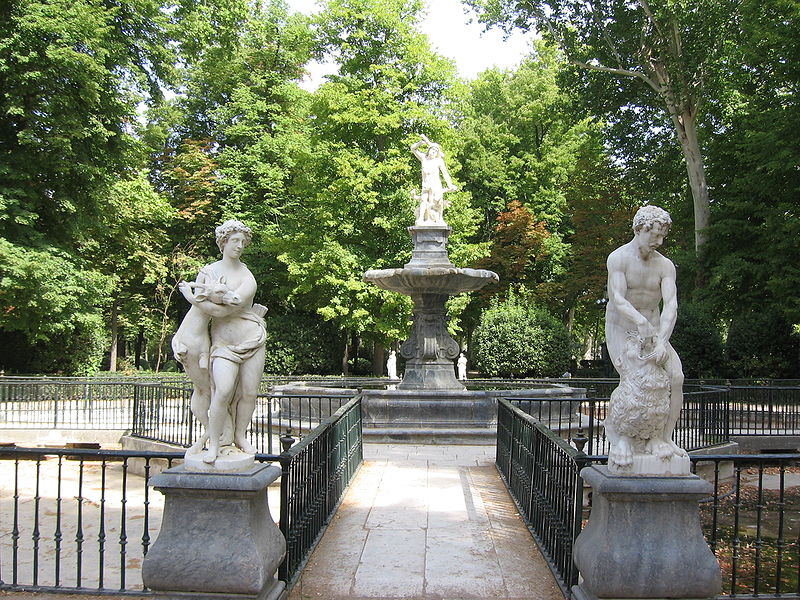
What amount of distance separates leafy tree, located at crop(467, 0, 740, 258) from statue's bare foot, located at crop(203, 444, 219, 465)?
23.5 meters

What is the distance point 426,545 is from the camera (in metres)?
6.71

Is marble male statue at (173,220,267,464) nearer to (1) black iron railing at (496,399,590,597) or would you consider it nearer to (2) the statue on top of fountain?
(1) black iron railing at (496,399,590,597)

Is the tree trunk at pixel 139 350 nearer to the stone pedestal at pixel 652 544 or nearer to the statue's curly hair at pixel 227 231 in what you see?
the statue's curly hair at pixel 227 231

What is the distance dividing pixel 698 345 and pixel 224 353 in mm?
22399

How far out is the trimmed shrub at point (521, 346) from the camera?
2656 cm

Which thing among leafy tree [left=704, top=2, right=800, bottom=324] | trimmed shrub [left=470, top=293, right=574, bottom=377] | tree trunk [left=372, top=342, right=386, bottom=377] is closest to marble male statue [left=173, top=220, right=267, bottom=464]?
leafy tree [left=704, top=2, right=800, bottom=324]

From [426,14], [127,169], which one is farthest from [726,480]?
[426,14]

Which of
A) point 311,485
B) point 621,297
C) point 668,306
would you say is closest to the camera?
point 668,306

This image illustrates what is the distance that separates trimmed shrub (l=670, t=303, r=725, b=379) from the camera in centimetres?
2434

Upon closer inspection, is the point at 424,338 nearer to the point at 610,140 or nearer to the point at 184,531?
the point at 184,531

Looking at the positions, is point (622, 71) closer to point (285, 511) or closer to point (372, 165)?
point (372, 165)

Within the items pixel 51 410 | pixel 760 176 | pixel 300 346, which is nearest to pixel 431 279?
pixel 51 410

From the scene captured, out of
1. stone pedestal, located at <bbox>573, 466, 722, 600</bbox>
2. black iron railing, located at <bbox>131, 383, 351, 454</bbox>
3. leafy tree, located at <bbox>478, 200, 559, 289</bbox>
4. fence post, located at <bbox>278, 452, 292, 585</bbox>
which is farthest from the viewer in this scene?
leafy tree, located at <bbox>478, 200, 559, 289</bbox>

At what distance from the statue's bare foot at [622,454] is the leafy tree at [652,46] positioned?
74.1 feet
